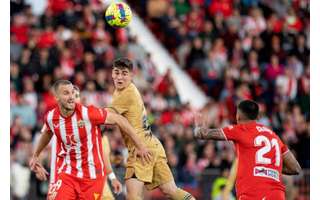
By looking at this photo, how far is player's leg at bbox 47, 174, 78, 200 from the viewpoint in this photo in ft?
42.6

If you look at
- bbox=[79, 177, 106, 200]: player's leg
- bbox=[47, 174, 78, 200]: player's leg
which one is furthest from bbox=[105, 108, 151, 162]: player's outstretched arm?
bbox=[47, 174, 78, 200]: player's leg

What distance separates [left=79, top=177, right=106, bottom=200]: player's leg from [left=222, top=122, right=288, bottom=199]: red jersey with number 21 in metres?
1.87

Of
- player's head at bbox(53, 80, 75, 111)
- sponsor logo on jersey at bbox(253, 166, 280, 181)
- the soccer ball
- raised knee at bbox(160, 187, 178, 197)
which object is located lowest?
raised knee at bbox(160, 187, 178, 197)

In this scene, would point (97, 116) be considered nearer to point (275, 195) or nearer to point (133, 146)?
point (133, 146)

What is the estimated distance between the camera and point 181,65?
2730cm

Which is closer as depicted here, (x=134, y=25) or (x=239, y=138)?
(x=239, y=138)

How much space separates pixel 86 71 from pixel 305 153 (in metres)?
5.52

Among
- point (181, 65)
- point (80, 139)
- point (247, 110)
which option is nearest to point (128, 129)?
point (80, 139)

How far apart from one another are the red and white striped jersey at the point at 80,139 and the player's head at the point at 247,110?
1.76 meters

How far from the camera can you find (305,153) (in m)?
23.8

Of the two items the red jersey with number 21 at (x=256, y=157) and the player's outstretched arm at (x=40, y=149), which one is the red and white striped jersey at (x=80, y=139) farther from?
the red jersey with number 21 at (x=256, y=157)

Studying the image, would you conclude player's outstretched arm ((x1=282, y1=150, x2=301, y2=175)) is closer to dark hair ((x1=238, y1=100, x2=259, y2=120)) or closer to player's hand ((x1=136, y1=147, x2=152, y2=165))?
dark hair ((x1=238, y1=100, x2=259, y2=120))

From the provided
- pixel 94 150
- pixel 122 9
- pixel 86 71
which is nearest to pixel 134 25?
pixel 86 71
